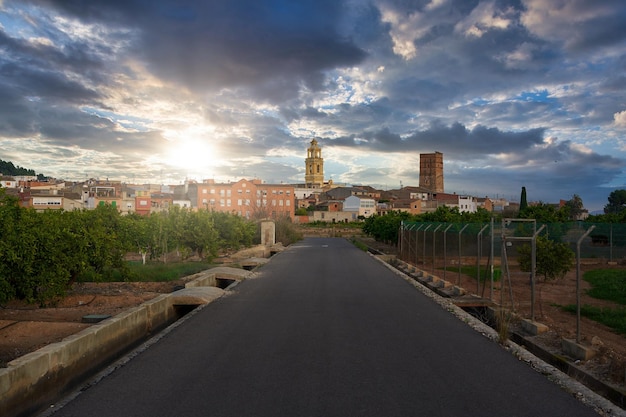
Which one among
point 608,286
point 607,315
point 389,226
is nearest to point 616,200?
point 389,226

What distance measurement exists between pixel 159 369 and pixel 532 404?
4904 mm

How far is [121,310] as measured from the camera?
40.9ft

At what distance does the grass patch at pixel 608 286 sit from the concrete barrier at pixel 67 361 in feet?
49.3

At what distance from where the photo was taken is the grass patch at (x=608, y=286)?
1848 centimetres

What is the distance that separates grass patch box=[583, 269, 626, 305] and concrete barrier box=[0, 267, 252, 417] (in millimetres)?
15037

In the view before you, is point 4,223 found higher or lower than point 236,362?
higher

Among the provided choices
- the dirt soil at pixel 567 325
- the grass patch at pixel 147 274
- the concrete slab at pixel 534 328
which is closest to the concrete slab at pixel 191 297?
the grass patch at pixel 147 274

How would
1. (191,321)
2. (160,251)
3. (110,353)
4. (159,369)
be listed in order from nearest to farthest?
(159,369), (110,353), (191,321), (160,251)

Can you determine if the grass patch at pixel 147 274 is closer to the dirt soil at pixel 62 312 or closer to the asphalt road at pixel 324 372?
the dirt soil at pixel 62 312

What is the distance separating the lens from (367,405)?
5.99 meters

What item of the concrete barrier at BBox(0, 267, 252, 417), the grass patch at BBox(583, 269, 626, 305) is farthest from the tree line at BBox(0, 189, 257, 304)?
the grass patch at BBox(583, 269, 626, 305)

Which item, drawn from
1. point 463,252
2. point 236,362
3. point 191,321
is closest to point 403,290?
point 191,321

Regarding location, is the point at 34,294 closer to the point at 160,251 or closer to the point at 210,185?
the point at 160,251

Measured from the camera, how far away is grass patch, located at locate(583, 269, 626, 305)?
1848 cm
